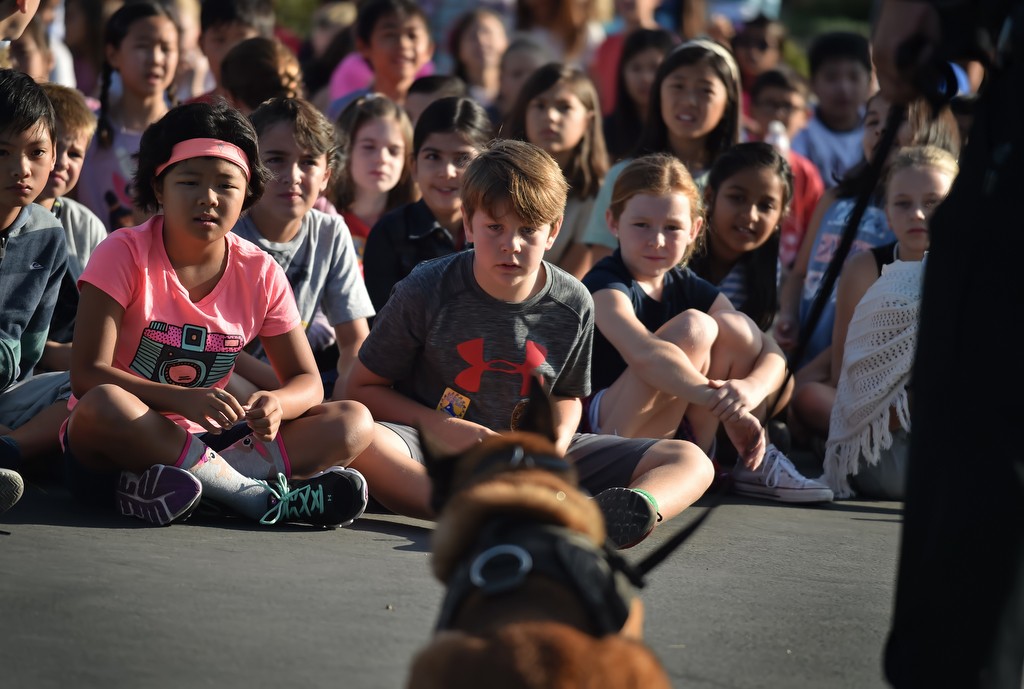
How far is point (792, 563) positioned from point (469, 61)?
6.36m

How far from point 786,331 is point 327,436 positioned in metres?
3.18

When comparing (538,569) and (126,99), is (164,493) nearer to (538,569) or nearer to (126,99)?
(538,569)

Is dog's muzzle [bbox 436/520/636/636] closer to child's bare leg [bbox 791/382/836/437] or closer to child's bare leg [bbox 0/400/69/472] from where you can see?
child's bare leg [bbox 0/400/69/472]

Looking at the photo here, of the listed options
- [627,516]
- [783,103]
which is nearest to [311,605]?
[627,516]

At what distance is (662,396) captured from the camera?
16.5 ft

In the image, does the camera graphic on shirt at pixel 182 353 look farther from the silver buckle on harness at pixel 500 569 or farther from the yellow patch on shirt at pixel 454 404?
the silver buckle on harness at pixel 500 569

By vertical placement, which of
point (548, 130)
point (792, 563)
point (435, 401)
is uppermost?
point (548, 130)

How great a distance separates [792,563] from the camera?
409cm

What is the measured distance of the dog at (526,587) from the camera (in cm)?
201

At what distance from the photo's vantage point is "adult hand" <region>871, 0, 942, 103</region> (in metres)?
2.35

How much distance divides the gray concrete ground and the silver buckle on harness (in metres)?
0.66

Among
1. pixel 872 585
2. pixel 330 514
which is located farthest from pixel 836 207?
pixel 330 514

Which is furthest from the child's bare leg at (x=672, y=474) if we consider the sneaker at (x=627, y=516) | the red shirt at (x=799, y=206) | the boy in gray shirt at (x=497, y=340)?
the red shirt at (x=799, y=206)

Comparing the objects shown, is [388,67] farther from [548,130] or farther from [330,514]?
[330,514]
